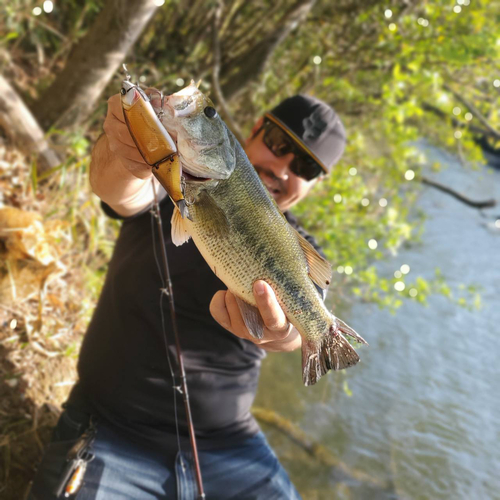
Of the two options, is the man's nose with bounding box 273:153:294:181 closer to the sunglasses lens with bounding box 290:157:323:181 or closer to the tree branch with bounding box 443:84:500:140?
the sunglasses lens with bounding box 290:157:323:181

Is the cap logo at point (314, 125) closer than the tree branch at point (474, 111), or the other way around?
the cap logo at point (314, 125)

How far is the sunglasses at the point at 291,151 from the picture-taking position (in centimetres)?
297

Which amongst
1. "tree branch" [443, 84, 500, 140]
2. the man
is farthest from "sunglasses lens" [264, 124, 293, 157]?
"tree branch" [443, 84, 500, 140]

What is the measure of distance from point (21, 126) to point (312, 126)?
111 inches

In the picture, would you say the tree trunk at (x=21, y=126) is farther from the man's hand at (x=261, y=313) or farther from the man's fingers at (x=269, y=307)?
the man's fingers at (x=269, y=307)

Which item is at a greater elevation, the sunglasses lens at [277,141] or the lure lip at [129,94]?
the lure lip at [129,94]

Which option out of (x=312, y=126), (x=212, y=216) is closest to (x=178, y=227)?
(x=212, y=216)

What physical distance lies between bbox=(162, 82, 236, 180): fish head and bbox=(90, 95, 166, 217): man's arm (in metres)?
0.21

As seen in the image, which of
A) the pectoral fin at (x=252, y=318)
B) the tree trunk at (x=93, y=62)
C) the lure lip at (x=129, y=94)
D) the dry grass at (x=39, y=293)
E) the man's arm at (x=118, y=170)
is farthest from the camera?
the tree trunk at (x=93, y=62)

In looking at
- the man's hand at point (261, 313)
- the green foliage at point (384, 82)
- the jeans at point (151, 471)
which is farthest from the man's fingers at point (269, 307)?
the green foliage at point (384, 82)

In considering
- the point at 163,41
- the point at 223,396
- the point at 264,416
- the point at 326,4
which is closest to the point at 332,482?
the point at 264,416

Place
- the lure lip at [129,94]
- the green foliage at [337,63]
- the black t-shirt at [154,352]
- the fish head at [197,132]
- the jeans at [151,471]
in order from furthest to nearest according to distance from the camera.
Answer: the green foliage at [337,63] < the black t-shirt at [154,352] < the jeans at [151,471] < the fish head at [197,132] < the lure lip at [129,94]

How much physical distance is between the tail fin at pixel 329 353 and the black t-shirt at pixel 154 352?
3.12ft

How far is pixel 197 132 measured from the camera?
1.51 meters
